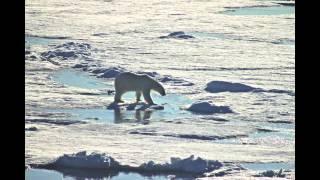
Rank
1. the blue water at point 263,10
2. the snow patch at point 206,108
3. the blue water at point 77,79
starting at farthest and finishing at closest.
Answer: the blue water at point 263,10 → the blue water at point 77,79 → the snow patch at point 206,108

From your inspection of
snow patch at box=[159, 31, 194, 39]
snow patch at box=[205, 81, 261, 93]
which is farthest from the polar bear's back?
snow patch at box=[159, 31, 194, 39]

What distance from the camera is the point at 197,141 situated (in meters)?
6.31

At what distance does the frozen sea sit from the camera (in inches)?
235

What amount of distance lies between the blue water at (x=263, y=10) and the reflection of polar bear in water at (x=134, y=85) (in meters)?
8.90

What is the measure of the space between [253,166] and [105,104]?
3.04m

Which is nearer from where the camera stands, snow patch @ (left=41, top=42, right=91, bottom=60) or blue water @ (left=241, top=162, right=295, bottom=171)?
blue water @ (left=241, top=162, right=295, bottom=171)

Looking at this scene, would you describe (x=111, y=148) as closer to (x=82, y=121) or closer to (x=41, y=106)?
(x=82, y=121)

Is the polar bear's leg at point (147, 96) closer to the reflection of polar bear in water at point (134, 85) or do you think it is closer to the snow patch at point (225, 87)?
the reflection of polar bear in water at point (134, 85)

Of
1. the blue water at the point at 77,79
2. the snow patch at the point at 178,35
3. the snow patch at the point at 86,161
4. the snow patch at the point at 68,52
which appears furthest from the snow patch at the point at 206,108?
the snow patch at the point at 178,35

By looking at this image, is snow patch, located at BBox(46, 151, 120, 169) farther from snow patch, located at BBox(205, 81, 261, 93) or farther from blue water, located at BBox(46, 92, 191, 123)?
snow patch, located at BBox(205, 81, 261, 93)

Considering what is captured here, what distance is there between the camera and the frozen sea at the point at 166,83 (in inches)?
235

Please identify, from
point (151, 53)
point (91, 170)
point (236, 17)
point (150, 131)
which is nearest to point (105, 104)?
point (150, 131)

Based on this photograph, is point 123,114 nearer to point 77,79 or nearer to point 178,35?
point 77,79

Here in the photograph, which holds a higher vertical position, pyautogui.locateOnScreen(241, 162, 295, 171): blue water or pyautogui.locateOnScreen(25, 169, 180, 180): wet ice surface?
pyautogui.locateOnScreen(241, 162, 295, 171): blue water
